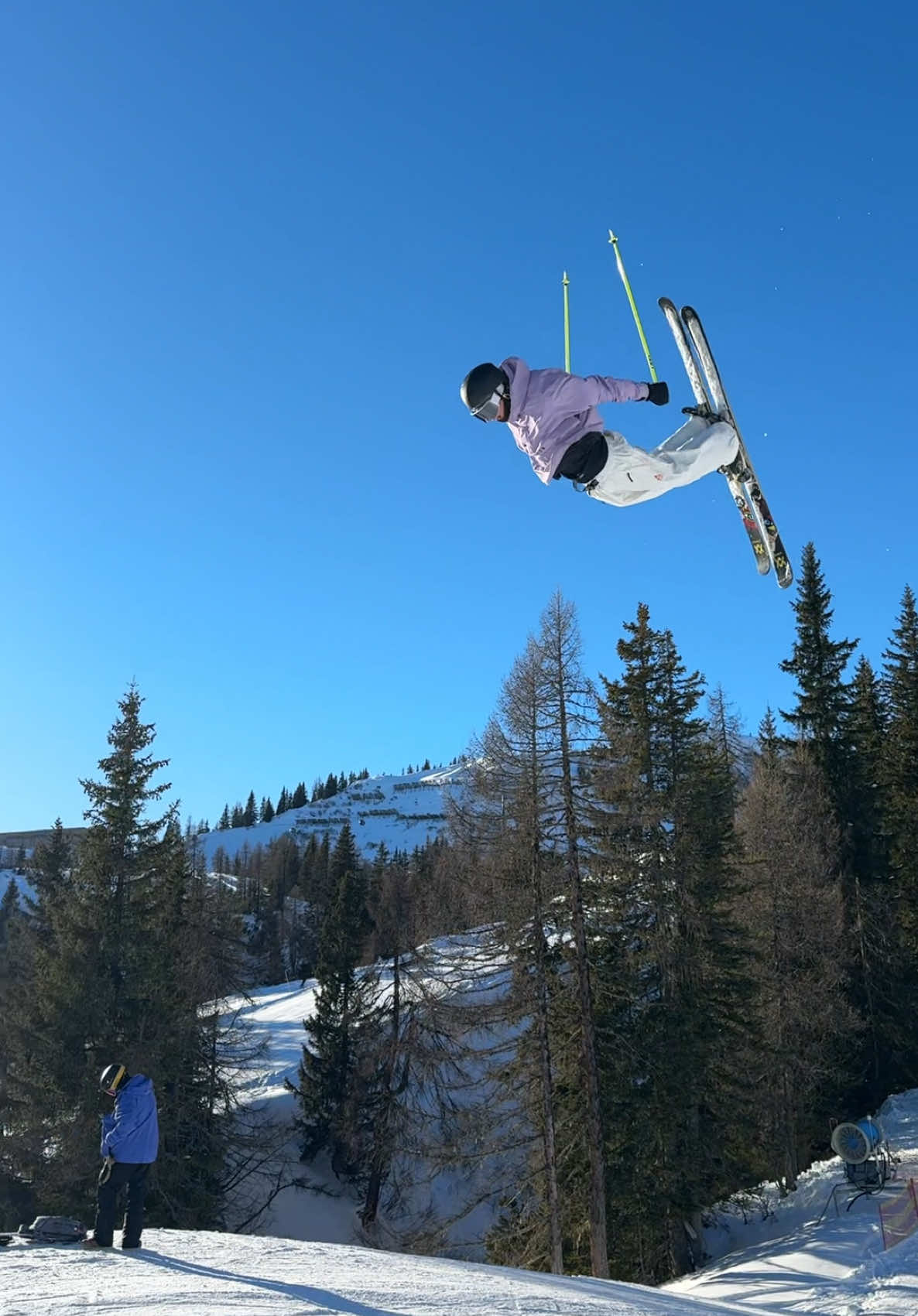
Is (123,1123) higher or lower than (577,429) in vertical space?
lower

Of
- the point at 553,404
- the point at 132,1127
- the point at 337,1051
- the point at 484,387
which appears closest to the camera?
the point at 484,387

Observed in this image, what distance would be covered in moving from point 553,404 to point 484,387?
19.9 inches

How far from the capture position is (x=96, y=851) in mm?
21547

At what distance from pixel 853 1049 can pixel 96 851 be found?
70.3ft

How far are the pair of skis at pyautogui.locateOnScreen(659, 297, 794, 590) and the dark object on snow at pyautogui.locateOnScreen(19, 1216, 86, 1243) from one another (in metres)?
8.98

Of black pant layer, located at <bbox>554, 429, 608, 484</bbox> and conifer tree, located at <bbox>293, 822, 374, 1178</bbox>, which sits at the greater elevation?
black pant layer, located at <bbox>554, 429, 608, 484</bbox>

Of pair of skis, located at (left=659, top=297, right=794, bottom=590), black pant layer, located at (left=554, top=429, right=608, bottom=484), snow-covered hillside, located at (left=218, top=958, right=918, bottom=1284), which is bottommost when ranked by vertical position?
snow-covered hillside, located at (left=218, top=958, right=918, bottom=1284)

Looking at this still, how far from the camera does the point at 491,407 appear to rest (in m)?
6.17

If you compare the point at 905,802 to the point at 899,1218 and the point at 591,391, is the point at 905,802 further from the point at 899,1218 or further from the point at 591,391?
the point at 591,391

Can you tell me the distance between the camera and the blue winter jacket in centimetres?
777

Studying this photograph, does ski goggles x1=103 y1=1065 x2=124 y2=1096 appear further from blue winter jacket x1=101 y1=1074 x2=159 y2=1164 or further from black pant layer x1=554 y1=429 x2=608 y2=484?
black pant layer x1=554 y1=429 x2=608 y2=484

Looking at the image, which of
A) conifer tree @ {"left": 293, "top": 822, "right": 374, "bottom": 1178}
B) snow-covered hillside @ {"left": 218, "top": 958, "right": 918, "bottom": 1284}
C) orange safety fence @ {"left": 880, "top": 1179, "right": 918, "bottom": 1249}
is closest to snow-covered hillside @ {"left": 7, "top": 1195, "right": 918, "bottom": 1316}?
orange safety fence @ {"left": 880, "top": 1179, "right": 918, "bottom": 1249}

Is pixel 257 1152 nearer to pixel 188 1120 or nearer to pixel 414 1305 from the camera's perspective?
pixel 188 1120

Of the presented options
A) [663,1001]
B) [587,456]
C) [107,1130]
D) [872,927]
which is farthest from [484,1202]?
[587,456]
